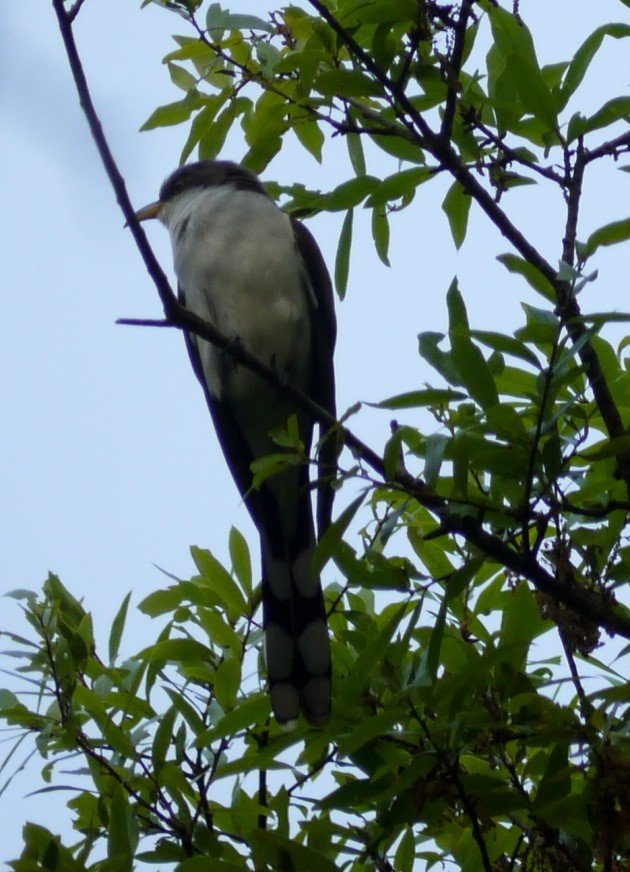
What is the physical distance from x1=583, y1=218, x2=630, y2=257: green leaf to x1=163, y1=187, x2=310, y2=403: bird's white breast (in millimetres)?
2244

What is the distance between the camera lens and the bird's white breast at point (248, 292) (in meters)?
4.64

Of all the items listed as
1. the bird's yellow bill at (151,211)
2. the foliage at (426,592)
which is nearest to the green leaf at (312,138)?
the foliage at (426,592)

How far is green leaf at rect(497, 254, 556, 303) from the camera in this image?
2.45m

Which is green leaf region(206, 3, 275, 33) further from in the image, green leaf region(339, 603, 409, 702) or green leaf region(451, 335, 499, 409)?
green leaf region(339, 603, 409, 702)

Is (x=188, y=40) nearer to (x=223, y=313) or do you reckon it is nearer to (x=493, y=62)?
(x=493, y=62)

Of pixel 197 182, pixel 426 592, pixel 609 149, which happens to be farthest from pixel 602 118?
pixel 197 182

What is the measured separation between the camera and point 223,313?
4637 mm

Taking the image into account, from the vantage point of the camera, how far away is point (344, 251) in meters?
3.15

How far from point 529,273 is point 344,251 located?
2.60ft

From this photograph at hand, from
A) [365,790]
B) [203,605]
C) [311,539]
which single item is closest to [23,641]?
[203,605]

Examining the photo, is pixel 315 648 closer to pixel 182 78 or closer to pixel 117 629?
pixel 117 629

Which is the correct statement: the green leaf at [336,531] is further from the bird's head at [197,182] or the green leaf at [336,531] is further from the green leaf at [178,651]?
the bird's head at [197,182]

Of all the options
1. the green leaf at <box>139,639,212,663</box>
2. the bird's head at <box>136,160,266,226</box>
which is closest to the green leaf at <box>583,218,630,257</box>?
the green leaf at <box>139,639,212,663</box>

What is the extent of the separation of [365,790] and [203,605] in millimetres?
863
